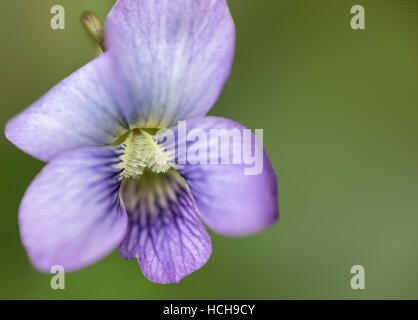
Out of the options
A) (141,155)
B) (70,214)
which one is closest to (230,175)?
(141,155)

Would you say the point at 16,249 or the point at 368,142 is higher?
the point at 368,142

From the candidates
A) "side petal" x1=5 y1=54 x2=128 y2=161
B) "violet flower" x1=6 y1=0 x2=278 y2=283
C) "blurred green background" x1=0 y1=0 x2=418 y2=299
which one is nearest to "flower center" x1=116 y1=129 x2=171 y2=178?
"violet flower" x1=6 y1=0 x2=278 y2=283

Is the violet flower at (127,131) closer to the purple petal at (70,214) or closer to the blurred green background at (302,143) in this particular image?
the purple petal at (70,214)

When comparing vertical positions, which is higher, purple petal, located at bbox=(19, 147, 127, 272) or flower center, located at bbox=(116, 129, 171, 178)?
flower center, located at bbox=(116, 129, 171, 178)

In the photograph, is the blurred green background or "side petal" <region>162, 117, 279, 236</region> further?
the blurred green background

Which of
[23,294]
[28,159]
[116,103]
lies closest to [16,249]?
[23,294]

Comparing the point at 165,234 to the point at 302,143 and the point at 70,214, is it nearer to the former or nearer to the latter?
the point at 70,214

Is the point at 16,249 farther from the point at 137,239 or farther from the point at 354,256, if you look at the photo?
the point at 354,256

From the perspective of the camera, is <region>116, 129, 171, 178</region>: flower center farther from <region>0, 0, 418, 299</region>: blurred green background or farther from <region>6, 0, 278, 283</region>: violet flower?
<region>0, 0, 418, 299</region>: blurred green background
